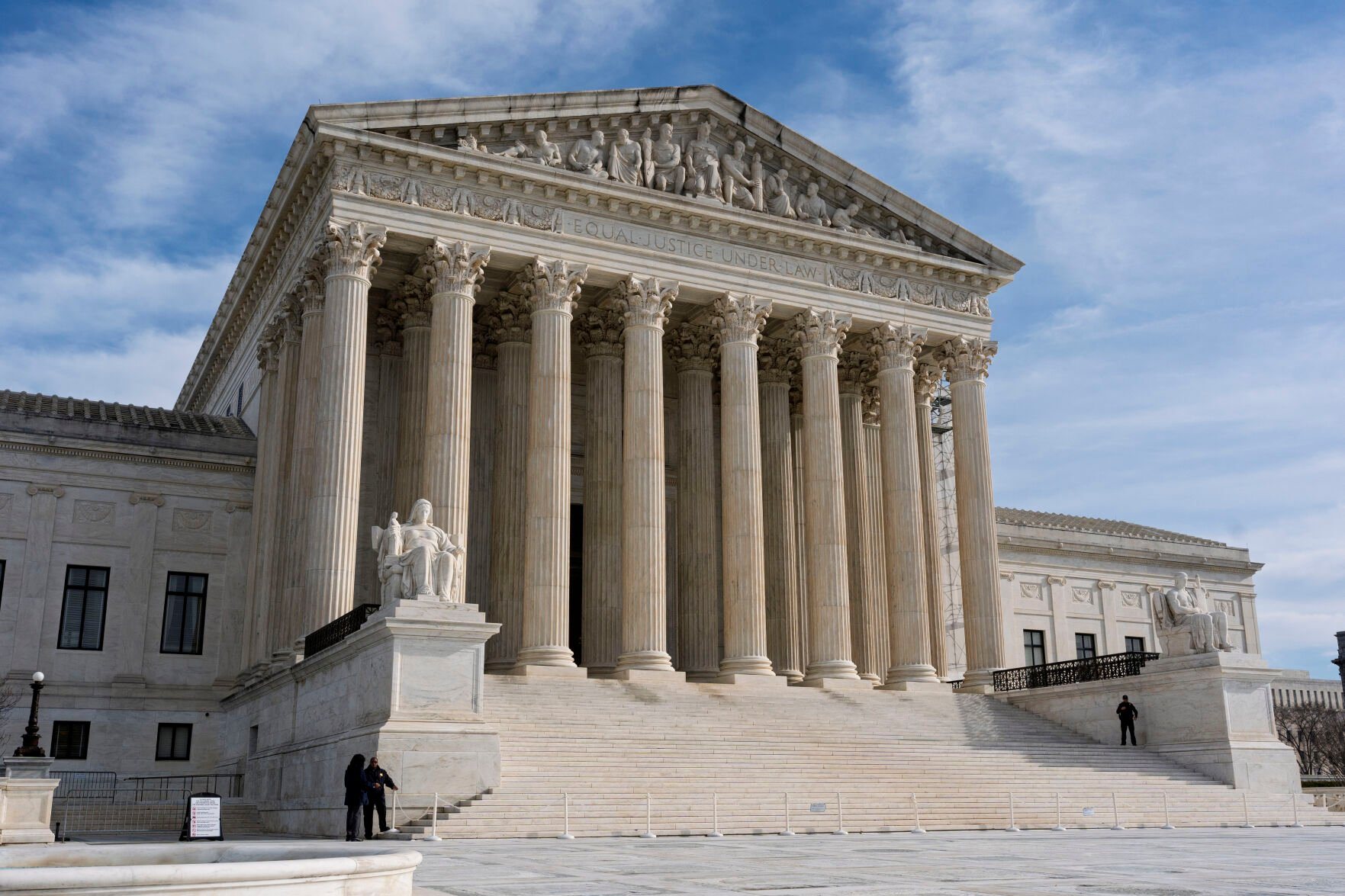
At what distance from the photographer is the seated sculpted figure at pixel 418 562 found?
27.0m

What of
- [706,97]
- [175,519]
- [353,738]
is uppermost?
[706,97]

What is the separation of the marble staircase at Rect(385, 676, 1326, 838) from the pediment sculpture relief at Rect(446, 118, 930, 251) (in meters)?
15.6

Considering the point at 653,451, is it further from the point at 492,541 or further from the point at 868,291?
the point at 868,291

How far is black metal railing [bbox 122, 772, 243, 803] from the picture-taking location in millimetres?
37688

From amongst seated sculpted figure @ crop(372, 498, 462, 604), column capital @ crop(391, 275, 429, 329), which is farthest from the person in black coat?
column capital @ crop(391, 275, 429, 329)

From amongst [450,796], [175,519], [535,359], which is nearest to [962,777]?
[450,796]

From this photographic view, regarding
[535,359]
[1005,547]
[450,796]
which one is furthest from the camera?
[1005,547]

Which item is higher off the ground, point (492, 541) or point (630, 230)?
point (630, 230)

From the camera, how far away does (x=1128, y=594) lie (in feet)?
210

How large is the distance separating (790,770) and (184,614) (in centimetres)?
2340

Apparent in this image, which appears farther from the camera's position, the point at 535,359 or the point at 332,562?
the point at 535,359

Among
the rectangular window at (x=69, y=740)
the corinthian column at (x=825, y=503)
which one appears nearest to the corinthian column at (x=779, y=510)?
the corinthian column at (x=825, y=503)

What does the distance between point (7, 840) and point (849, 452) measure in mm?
31211

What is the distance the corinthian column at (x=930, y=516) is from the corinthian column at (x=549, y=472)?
45.3 feet
